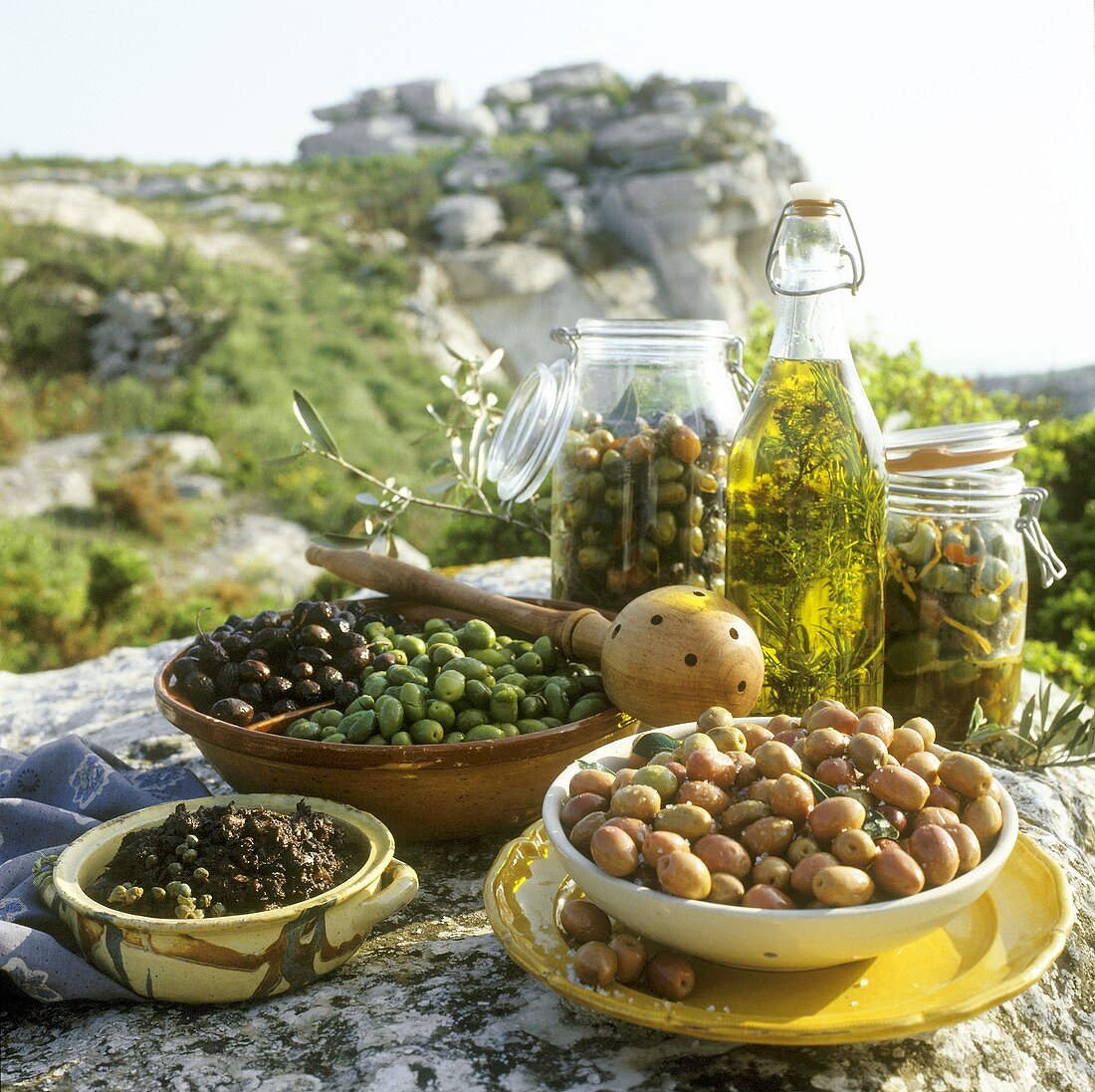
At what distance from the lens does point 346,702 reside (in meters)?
1.53

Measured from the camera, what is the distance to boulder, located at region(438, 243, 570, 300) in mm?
20656

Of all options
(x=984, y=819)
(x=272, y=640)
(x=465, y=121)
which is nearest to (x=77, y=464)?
(x=272, y=640)

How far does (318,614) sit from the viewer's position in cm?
167

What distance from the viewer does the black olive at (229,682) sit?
5.10 feet

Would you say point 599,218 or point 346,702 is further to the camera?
point 599,218

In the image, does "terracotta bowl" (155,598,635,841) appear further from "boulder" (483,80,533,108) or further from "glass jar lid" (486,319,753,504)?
"boulder" (483,80,533,108)

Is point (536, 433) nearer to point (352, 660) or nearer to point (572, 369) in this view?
point (572, 369)

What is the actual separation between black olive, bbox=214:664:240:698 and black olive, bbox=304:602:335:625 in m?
0.15

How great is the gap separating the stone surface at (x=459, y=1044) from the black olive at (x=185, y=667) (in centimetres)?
51

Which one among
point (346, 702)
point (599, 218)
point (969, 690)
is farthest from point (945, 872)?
point (599, 218)

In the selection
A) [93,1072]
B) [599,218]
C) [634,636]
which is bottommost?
[93,1072]

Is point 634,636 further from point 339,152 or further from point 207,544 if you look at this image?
point 339,152

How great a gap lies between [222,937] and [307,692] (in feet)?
1.74

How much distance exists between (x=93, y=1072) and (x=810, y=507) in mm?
1140
